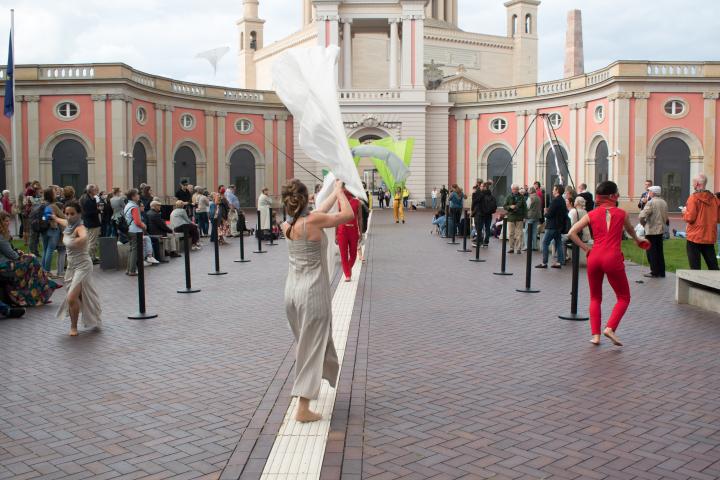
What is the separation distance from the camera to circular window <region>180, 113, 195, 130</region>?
42.9m

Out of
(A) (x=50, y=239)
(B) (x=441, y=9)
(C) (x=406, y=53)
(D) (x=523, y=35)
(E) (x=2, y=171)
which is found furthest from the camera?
(B) (x=441, y=9)

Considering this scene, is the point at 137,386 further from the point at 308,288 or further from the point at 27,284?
the point at 27,284

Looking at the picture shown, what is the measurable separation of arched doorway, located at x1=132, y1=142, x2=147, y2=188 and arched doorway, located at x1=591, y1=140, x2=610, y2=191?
24.8 meters

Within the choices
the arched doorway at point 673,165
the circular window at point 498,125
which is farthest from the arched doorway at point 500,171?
the arched doorway at point 673,165

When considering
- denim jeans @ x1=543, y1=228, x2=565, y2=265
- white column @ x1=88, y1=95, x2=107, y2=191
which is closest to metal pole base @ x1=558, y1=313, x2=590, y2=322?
denim jeans @ x1=543, y1=228, x2=565, y2=265

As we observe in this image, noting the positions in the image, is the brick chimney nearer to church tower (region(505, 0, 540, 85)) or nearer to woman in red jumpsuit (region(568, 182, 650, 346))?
church tower (region(505, 0, 540, 85))

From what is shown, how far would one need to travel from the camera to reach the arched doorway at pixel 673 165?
37875mm

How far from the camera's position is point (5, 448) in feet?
17.7

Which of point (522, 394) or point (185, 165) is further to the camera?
point (185, 165)

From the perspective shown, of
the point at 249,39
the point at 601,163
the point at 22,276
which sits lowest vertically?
the point at 22,276

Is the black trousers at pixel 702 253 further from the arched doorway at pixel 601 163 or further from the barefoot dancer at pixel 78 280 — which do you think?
the arched doorway at pixel 601 163

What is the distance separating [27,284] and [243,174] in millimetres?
35463

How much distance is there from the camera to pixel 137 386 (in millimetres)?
6988

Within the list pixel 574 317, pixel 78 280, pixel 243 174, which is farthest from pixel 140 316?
pixel 243 174
